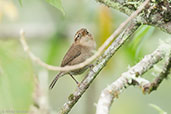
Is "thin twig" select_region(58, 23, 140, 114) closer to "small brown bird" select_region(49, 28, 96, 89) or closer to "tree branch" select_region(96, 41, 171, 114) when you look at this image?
"tree branch" select_region(96, 41, 171, 114)

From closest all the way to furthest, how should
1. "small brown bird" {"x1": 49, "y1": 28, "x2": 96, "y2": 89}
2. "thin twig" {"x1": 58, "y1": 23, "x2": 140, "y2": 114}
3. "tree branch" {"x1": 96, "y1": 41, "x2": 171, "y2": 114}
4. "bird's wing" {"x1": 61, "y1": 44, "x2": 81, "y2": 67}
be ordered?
"tree branch" {"x1": 96, "y1": 41, "x2": 171, "y2": 114} < "thin twig" {"x1": 58, "y1": 23, "x2": 140, "y2": 114} < "small brown bird" {"x1": 49, "y1": 28, "x2": 96, "y2": 89} < "bird's wing" {"x1": 61, "y1": 44, "x2": 81, "y2": 67}

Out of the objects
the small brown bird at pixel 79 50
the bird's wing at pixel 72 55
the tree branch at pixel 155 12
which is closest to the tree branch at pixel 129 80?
the tree branch at pixel 155 12

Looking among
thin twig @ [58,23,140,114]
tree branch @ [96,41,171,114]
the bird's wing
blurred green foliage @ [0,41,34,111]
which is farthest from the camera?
the bird's wing

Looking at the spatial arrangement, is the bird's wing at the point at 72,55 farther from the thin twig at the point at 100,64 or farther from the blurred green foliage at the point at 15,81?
the blurred green foliage at the point at 15,81

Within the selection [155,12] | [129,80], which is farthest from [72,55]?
[129,80]

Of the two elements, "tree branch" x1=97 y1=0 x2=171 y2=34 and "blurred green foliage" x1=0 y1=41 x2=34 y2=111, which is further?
"tree branch" x1=97 y1=0 x2=171 y2=34

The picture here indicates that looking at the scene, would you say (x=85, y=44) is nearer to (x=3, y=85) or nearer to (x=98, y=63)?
(x=98, y=63)

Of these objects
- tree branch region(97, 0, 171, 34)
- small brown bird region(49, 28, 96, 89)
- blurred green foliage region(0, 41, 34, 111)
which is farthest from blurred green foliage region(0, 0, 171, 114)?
tree branch region(97, 0, 171, 34)
